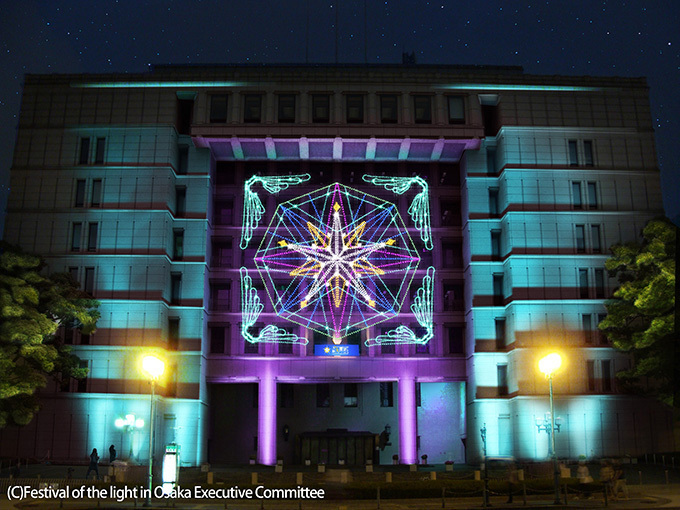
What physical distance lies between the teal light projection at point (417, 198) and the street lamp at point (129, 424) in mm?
23984

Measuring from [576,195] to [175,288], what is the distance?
98.8ft

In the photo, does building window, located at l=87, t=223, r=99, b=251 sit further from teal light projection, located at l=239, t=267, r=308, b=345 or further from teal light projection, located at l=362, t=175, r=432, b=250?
teal light projection, located at l=362, t=175, r=432, b=250

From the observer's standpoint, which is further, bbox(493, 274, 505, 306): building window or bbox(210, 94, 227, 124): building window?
bbox(210, 94, 227, 124): building window

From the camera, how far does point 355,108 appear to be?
2402 inches

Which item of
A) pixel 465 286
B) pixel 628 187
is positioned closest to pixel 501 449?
pixel 465 286

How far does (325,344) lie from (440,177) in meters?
16.1

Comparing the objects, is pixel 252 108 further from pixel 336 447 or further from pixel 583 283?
pixel 583 283

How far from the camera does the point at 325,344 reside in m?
59.9

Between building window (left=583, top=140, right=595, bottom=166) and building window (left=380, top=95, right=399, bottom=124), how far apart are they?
46.2 feet

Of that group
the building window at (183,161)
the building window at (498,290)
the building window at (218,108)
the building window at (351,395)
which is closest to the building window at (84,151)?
the building window at (183,161)

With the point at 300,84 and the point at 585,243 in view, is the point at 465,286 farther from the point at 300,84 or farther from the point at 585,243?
the point at 300,84

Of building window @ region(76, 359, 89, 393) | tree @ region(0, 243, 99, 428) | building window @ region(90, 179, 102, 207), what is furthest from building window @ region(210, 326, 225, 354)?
building window @ region(90, 179, 102, 207)

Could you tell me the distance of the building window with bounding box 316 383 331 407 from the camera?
66.6m

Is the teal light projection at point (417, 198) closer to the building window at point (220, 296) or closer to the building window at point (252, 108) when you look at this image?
the building window at point (252, 108)
